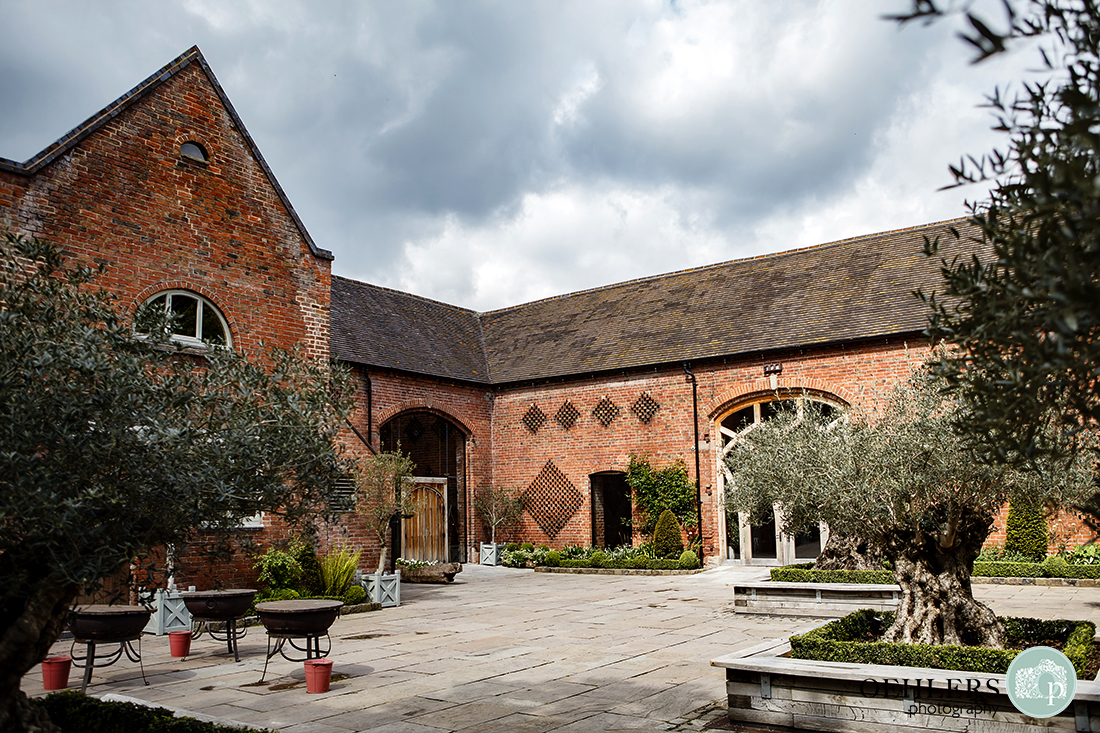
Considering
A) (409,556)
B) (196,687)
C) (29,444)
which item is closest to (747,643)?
(196,687)

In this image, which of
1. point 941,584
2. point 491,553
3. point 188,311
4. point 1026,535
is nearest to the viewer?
point 941,584

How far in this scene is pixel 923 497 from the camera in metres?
6.59

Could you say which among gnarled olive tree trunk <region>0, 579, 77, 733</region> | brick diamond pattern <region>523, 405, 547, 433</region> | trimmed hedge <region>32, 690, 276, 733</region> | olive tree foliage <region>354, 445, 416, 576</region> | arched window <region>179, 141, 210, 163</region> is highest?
arched window <region>179, 141, 210, 163</region>

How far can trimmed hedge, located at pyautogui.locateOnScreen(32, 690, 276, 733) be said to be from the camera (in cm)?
502

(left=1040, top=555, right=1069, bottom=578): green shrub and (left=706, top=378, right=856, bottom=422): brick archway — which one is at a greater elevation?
(left=706, top=378, right=856, bottom=422): brick archway

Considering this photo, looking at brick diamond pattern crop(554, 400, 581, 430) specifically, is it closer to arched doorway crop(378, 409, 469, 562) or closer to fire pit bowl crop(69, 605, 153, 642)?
arched doorway crop(378, 409, 469, 562)

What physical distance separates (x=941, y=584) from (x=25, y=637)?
6731mm

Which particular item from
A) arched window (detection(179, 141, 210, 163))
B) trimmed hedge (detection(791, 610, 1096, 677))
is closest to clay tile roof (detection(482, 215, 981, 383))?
trimmed hedge (detection(791, 610, 1096, 677))

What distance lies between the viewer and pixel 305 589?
1210 centimetres

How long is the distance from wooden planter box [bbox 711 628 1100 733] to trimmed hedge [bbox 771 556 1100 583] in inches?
257

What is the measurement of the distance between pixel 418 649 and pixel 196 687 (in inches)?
98.9

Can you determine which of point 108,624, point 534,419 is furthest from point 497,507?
point 108,624

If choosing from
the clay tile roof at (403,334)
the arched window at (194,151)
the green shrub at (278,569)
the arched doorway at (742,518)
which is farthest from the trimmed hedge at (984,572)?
the arched window at (194,151)

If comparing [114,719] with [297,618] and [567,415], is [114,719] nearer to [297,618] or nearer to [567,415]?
[297,618]
